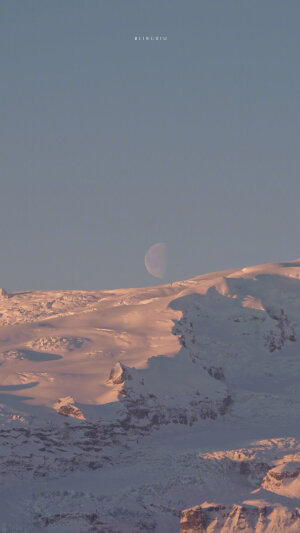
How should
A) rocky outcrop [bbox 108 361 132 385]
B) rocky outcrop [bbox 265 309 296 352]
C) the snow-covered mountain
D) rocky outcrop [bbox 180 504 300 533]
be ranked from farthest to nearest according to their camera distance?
rocky outcrop [bbox 265 309 296 352]
rocky outcrop [bbox 108 361 132 385]
the snow-covered mountain
rocky outcrop [bbox 180 504 300 533]

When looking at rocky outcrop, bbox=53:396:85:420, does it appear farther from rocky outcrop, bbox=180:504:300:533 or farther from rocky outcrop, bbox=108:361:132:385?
rocky outcrop, bbox=180:504:300:533

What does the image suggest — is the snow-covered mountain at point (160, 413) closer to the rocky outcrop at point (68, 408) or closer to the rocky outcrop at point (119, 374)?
the rocky outcrop at point (68, 408)

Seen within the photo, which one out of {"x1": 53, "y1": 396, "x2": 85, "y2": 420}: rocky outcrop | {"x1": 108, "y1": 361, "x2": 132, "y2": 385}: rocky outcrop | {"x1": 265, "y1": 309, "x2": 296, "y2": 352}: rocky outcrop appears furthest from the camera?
{"x1": 265, "y1": 309, "x2": 296, "y2": 352}: rocky outcrop

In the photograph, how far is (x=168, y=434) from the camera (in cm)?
11738

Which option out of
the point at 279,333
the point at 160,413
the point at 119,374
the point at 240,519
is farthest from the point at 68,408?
the point at 279,333

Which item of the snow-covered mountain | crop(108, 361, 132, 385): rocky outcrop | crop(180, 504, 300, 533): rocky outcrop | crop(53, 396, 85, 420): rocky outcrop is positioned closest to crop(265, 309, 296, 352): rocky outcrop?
the snow-covered mountain

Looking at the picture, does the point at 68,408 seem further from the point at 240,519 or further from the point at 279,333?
the point at 279,333

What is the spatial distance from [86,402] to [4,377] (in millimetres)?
15733

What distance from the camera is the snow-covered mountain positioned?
91.1 m

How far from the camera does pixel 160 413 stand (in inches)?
4722

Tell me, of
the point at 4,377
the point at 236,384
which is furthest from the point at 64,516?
the point at 236,384

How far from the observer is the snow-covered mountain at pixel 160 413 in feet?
299

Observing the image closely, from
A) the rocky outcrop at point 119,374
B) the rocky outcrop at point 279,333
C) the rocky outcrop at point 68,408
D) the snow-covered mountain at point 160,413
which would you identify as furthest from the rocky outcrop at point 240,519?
the rocky outcrop at point 279,333

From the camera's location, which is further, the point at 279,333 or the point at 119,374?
the point at 279,333
